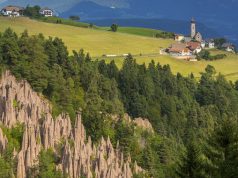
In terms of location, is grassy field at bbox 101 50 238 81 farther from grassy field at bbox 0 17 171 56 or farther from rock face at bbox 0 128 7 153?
rock face at bbox 0 128 7 153

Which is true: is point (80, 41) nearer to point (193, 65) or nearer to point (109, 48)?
point (109, 48)

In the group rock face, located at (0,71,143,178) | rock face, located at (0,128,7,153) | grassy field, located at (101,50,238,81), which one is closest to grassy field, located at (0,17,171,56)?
grassy field, located at (101,50,238,81)

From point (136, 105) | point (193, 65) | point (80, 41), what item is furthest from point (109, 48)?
point (136, 105)

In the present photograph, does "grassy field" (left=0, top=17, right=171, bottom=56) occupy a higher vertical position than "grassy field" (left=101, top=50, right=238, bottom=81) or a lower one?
higher

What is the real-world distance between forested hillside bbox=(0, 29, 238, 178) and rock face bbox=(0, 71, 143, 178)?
1526mm

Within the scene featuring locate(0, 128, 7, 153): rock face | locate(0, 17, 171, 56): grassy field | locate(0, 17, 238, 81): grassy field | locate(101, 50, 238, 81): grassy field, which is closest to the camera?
locate(0, 128, 7, 153): rock face

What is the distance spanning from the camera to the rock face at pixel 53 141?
67062 mm

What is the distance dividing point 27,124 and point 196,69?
361 ft

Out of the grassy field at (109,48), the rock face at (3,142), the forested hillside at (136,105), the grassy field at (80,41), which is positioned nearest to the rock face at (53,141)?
the rock face at (3,142)

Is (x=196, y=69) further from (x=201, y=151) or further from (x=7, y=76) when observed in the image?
(x=201, y=151)

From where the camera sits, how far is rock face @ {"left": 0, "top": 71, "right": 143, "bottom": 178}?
67.1 metres

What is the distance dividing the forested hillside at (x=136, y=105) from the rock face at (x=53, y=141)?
5.01 feet

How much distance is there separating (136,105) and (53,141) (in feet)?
153

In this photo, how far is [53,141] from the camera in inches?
2859
